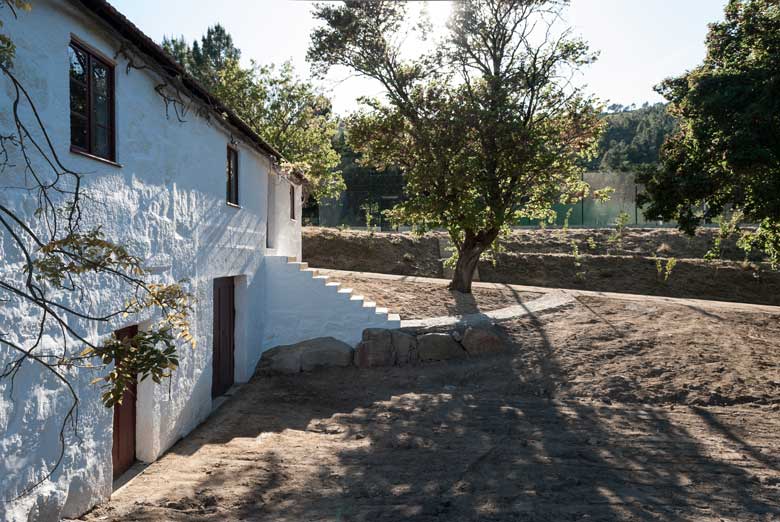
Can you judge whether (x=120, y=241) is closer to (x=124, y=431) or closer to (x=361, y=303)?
(x=124, y=431)

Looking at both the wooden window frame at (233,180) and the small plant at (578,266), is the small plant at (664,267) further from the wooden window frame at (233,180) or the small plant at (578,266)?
the wooden window frame at (233,180)

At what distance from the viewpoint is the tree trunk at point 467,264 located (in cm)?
1409

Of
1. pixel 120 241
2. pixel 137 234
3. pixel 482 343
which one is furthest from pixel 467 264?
pixel 120 241

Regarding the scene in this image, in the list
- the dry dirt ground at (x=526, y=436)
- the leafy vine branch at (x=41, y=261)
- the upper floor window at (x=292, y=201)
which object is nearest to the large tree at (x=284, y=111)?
the upper floor window at (x=292, y=201)

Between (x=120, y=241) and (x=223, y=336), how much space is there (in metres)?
4.59

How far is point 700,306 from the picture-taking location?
41.7 ft

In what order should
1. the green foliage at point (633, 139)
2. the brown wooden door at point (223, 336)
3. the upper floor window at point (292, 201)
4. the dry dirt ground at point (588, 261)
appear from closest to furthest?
1. the brown wooden door at point (223, 336)
2. the upper floor window at point (292, 201)
3. the dry dirt ground at point (588, 261)
4. the green foliage at point (633, 139)

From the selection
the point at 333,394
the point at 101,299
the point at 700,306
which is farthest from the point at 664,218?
the point at 101,299

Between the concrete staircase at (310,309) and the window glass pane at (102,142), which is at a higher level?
the window glass pane at (102,142)

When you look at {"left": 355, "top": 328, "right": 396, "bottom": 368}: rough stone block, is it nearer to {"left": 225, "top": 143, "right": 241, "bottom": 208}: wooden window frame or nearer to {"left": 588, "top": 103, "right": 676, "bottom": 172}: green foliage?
{"left": 225, "top": 143, "right": 241, "bottom": 208}: wooden window frame

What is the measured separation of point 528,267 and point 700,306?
926 cm

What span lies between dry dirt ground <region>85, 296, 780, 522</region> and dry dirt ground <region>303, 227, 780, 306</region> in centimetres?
797

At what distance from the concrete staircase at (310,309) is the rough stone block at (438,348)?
2.18 feet

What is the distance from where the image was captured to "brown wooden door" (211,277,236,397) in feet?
32.2
